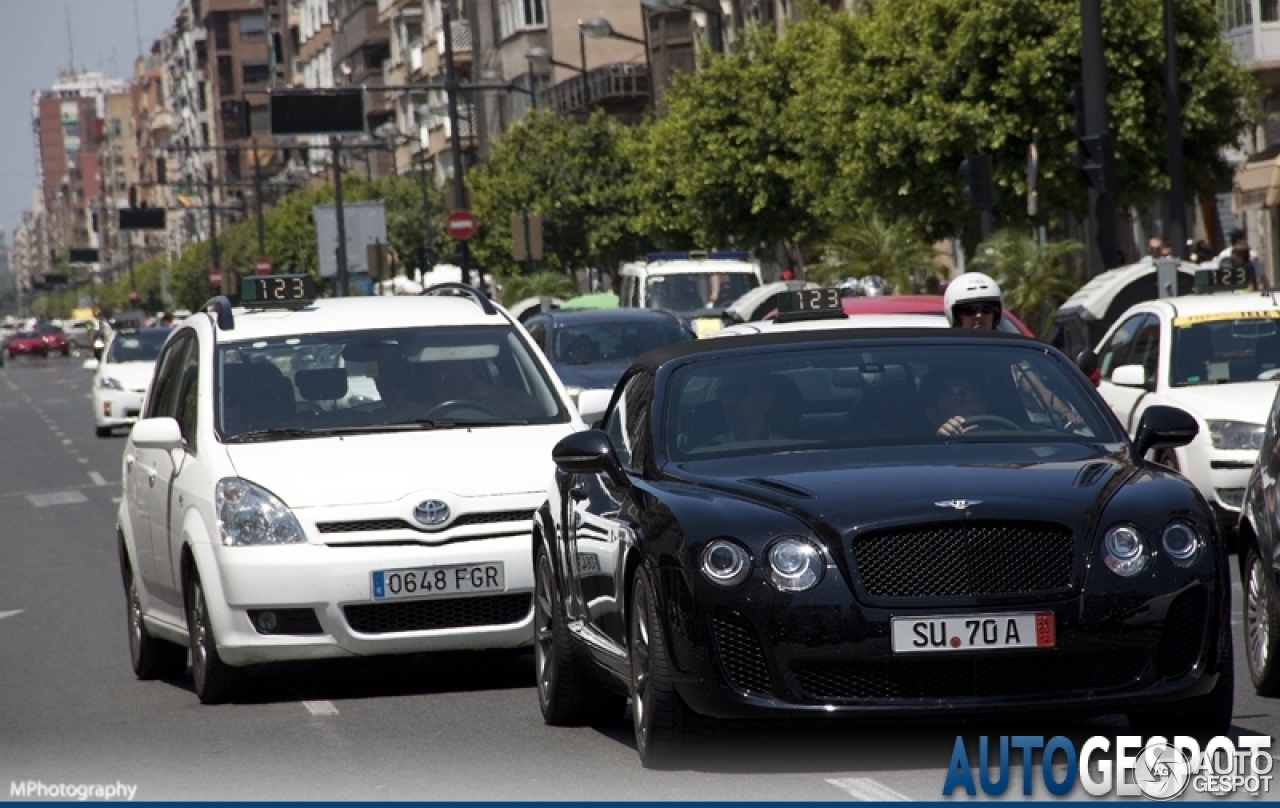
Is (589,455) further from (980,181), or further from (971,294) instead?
(980,181)

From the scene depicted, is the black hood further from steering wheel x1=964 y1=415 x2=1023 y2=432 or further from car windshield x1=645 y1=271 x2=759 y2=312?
car windshield x1=645 y1=271 x2=759 y2=312

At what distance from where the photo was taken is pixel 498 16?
104688 mm

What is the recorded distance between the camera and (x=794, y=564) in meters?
7.84

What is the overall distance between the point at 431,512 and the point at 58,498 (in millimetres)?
18041

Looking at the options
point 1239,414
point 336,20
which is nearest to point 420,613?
point 1239,414

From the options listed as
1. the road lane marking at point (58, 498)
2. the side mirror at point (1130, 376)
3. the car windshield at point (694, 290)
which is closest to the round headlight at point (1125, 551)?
Answer: the side mirror at point (1130, 376)

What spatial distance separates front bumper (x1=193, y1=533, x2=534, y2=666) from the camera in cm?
1049

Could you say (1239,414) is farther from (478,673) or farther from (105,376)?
(105,376)

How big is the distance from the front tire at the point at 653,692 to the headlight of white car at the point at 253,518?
253cm

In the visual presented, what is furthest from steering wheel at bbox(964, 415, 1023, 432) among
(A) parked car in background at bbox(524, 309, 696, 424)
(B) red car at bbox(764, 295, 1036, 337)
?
(A) parked car in background at bbox(524, 309, 696, 424)

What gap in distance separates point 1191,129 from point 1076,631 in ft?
110

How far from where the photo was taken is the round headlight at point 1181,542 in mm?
7961

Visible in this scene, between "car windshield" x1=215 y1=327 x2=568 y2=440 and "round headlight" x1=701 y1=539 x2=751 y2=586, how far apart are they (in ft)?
12.4

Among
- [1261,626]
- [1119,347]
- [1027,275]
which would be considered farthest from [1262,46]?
[1261,626]
